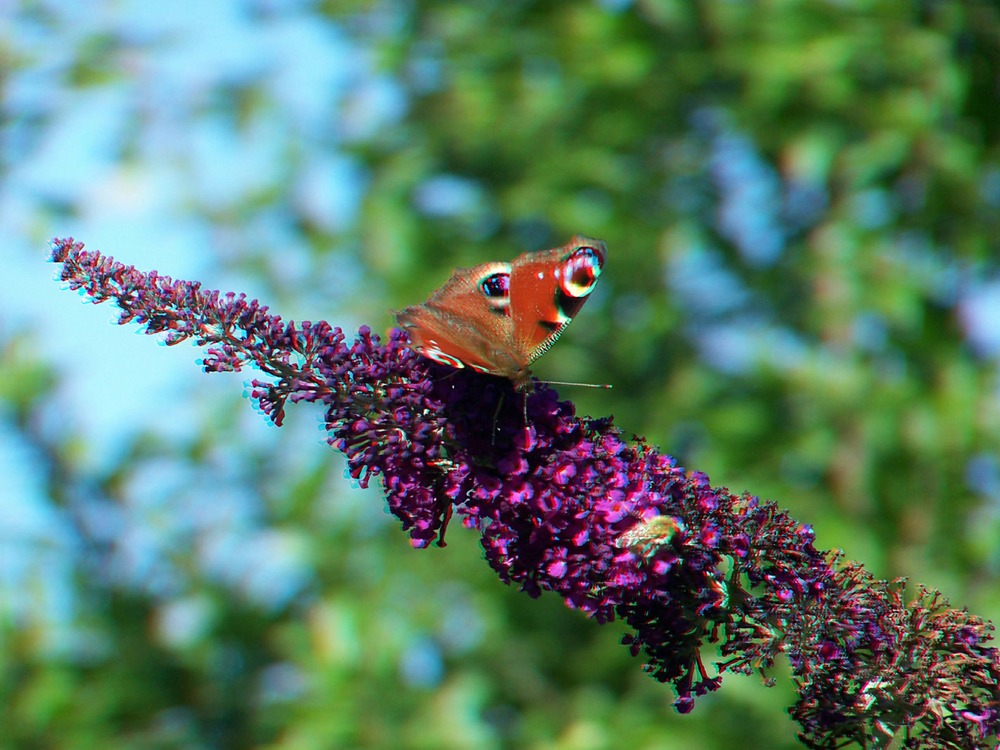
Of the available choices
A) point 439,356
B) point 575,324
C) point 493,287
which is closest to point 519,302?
point 493,287

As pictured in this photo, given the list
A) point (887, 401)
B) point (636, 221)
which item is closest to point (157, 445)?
point (636, 221)

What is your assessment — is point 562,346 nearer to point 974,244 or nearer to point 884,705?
point 974,244

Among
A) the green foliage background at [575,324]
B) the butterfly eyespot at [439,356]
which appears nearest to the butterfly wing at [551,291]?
the butterfly eyespot at [439,356]

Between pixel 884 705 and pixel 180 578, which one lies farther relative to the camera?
pixel 180 578

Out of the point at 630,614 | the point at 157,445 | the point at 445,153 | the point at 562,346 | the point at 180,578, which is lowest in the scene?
the point at 630,614

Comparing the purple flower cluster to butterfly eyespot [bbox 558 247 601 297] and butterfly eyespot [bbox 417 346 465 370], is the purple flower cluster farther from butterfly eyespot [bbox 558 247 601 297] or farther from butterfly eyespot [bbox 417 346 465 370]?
butterfly eyespot [bbox 558 247 601 297]

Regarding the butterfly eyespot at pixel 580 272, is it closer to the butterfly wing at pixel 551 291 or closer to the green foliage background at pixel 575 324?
the butterfly wing at pixel 551 291

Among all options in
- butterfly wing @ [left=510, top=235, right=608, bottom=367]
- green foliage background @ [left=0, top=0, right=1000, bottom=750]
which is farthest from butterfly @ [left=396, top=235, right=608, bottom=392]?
green foliage background @ [left=0, top=0, right=1000, bottom=750]

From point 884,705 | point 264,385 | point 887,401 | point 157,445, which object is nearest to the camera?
point 884,705
